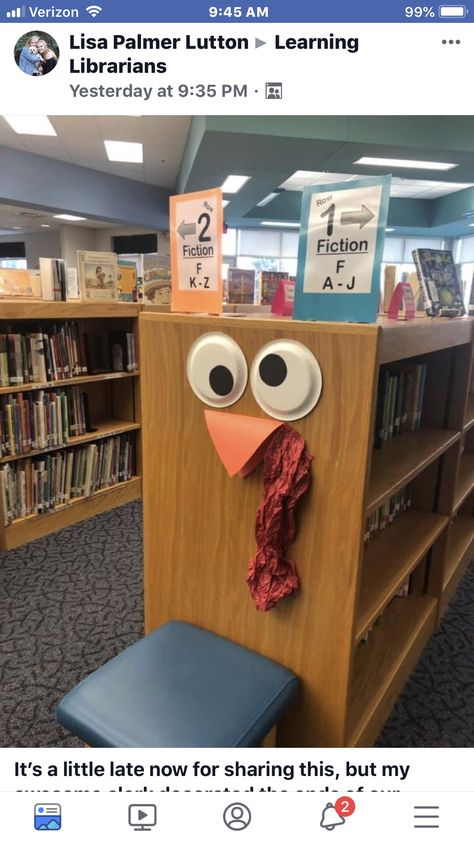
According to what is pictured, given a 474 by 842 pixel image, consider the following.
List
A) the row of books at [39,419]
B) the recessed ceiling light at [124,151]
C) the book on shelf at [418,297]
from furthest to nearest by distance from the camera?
the recessed ceiling light at [124,151] → the row of books at [39,419] → the book on shelf at [418,297]

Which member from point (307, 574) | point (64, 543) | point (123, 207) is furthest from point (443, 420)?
point (123, 207)

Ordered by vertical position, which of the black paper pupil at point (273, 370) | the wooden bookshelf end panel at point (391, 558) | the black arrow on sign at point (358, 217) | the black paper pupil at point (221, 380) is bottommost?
the wooden bookshelf end panel at point (391, 558)

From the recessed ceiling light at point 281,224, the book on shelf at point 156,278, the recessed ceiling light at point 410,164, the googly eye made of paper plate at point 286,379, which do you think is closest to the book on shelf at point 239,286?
the book on shelf at point 156,278

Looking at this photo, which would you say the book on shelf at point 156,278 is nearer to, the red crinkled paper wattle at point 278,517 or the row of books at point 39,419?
the row of books at point 39,419

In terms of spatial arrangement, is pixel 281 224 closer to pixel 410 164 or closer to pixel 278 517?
pixel 410 164

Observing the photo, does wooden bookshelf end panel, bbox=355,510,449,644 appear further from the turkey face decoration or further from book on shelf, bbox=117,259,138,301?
book on shelf, bbox=117,259,138,301

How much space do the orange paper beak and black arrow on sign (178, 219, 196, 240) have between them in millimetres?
449

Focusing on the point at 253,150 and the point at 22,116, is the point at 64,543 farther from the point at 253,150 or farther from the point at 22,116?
the point at 22,116

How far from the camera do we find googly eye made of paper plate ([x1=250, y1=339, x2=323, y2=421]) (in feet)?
3.29

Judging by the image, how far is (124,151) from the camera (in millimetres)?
5816

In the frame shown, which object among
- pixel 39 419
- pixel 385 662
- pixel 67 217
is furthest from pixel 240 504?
pixel 67 217

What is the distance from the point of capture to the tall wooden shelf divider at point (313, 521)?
1001 mm

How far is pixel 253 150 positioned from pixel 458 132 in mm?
1610
